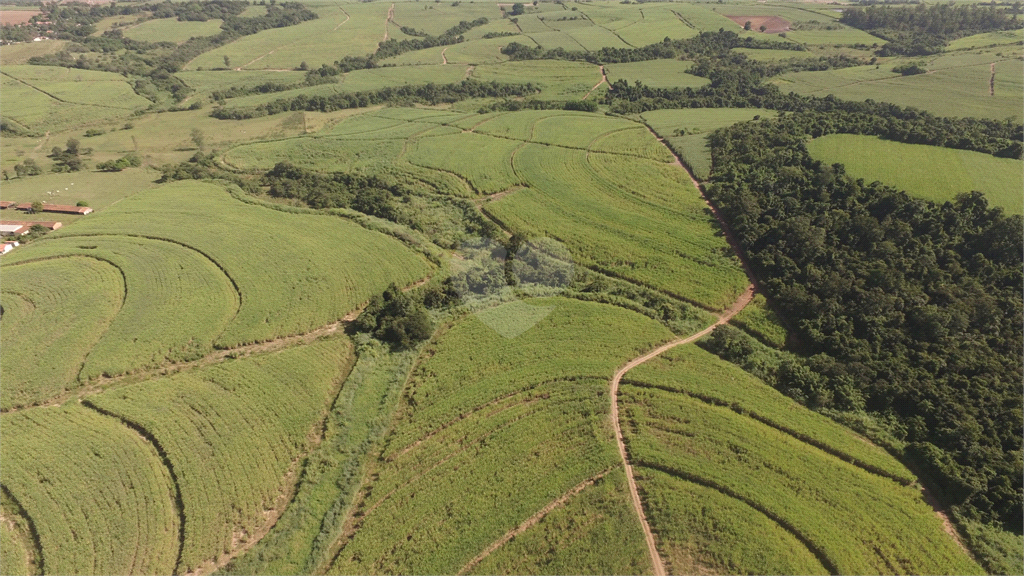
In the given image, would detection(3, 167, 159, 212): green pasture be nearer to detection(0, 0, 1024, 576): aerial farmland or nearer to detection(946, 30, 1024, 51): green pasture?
detection(0, 0, 1024, 576): aerial farmland

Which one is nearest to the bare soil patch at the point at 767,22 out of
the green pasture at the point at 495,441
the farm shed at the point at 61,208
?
the green pasture at the point at 495,441

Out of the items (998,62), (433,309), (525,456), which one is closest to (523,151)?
(433,309)

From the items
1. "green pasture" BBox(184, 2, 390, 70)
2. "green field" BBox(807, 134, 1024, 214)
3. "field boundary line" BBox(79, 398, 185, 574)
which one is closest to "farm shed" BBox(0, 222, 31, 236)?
"field boundary line" BBox(79, 398, 185, 574)

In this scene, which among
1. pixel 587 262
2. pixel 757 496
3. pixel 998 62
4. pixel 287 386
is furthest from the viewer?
pixel 998 62

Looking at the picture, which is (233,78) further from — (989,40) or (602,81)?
(989,40)

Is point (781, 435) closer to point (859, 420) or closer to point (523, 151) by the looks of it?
point (859, 420)

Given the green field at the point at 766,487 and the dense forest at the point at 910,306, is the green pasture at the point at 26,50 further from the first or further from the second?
the dense forest at the point at 910,306
